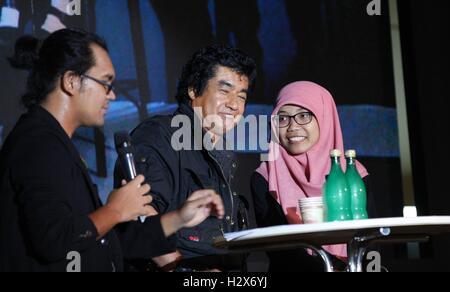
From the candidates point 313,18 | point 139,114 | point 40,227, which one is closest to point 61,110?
point 40,227

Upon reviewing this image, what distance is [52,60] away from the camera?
213 cm

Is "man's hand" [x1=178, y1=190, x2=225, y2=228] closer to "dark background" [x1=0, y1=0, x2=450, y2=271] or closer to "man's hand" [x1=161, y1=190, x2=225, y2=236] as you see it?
"man's hand" [x1=161, y1=190, x2=225, y2=236]

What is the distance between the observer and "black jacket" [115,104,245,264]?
2.58 meters

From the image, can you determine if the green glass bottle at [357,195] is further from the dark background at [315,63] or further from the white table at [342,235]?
the dark background at [315,63]

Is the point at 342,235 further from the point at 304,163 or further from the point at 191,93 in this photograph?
the point at 191,93

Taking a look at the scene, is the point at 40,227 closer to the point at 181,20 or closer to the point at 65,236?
the point at 65,236

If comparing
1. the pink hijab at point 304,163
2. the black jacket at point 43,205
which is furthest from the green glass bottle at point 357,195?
the black jacket at point 43,205

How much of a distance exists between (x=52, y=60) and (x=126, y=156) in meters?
0.35

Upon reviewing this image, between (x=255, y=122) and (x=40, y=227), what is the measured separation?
2.17 metres

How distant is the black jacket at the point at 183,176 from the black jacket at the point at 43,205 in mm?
594

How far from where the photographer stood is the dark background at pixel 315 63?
12.5 ft

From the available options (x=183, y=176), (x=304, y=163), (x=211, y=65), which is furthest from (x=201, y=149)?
(x=304, y=163)

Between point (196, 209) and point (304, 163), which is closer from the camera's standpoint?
point (196, 209)

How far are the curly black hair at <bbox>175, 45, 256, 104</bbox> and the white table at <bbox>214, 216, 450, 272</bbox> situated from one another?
0.87 metres
